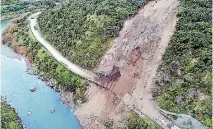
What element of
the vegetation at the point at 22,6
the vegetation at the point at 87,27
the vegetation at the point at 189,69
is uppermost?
the vegetation at the point at 189,69

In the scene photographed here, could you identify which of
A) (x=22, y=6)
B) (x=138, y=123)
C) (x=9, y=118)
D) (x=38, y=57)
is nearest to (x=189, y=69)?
(x=138, y=123)

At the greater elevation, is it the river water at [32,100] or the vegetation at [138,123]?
the vegetation at [138,123]

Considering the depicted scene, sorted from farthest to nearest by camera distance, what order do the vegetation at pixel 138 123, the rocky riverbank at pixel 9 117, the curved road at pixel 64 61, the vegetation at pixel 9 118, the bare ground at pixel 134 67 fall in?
the curved road at pixel 64 61 → the bare ground at pixel 134 67 → the rocky riverbank at pixel 9 117 → the vegetation at pixel 9 118 → the vegetation at pixel 138 123

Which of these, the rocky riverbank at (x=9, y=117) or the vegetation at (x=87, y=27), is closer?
the rocky riverbank at (x=9, y=117)

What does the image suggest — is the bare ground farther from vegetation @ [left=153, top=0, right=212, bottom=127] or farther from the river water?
the river water

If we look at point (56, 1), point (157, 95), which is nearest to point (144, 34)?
point (157, 95)

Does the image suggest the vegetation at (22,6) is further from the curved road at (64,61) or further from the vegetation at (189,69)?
the vegetation at (189,69)

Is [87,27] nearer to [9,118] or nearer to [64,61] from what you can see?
[64,61]

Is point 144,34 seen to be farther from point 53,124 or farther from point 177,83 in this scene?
point 53,124

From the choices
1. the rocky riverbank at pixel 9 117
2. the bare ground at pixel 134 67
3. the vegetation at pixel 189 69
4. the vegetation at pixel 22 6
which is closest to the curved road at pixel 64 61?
the bare ground at pixel 134 67
